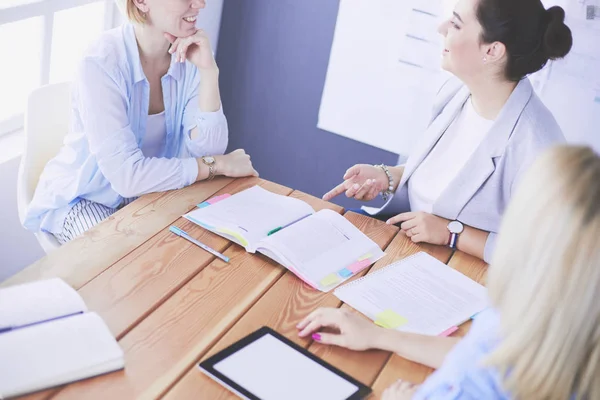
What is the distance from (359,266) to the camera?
1.61m

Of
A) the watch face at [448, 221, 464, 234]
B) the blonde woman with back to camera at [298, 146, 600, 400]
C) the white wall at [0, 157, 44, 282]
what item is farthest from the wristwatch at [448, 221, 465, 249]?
the white wall at [0, 157, 44, 282]

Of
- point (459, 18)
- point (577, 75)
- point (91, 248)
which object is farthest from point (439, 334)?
point (577, 75)

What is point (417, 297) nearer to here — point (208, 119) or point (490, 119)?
point (490, 119)

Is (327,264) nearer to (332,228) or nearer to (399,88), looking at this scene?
(332,228)

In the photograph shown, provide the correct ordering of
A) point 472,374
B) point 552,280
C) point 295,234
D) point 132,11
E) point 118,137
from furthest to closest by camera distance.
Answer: point 132,11 → point 118,137 → point 295,234 → point 472,374 → point 552,280

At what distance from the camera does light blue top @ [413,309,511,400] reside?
103 centimetres

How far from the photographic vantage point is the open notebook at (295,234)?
1.56 m

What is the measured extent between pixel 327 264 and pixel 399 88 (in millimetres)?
1607

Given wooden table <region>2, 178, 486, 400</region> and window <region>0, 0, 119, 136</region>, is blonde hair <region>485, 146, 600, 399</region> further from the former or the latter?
window <region>0, 0, 119, 136</region>

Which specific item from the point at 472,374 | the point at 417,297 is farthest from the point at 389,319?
the point at 472,374

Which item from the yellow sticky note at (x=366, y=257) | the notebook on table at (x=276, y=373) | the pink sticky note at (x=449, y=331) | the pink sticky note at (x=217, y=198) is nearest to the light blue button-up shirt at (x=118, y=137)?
the pink sticky note at (x=217, y=198)

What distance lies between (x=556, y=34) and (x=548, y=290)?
1179mm

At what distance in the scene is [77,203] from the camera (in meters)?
1.95

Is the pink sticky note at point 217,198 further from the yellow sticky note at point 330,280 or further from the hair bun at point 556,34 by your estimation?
the hair bun at point 556,34
